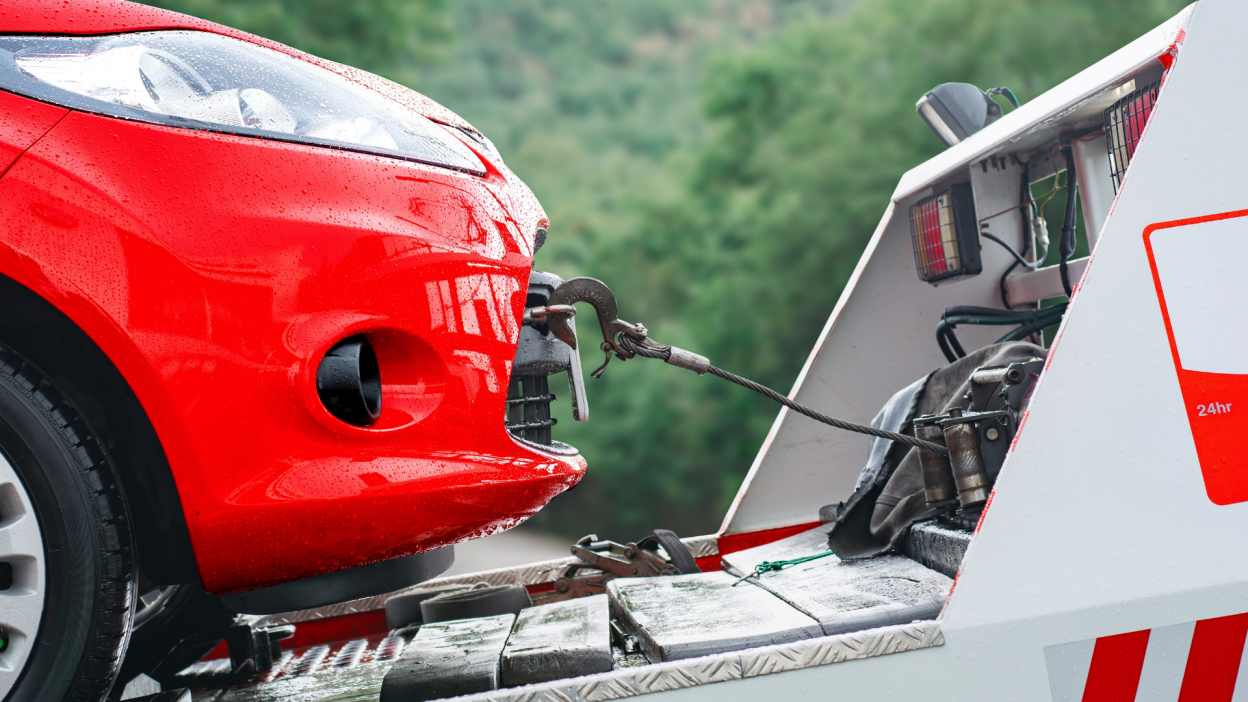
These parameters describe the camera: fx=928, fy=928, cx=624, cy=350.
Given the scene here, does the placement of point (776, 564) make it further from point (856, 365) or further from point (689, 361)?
point (856, 365)

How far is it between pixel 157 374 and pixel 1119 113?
1793 mm

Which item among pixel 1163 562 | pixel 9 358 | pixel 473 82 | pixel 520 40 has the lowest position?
pixel 1163 562

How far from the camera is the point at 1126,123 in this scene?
71.1 inches

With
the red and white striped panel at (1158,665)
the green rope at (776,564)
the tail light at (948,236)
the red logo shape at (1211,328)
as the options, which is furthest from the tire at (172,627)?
the tail light at (948,236)

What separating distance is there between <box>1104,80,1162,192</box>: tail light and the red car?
3.92 ft

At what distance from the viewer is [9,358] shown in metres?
1.29

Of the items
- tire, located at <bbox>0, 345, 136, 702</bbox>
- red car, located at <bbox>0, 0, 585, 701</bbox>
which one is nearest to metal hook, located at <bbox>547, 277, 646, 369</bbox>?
red car, located at <bbox>0, 0, 585, 701</bbox>

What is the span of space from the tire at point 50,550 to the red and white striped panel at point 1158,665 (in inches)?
51.9

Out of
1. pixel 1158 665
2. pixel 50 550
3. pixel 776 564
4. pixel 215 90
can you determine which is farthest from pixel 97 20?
pixel 1158 665

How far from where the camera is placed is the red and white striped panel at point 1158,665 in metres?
1.29

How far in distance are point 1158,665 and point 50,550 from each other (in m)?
1.55

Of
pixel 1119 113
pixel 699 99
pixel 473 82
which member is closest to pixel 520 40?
pixel 473 82

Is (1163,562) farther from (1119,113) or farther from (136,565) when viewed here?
(136,565)

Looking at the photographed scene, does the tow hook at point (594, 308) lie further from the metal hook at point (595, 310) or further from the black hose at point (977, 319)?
the black hose at point (977, 319)
